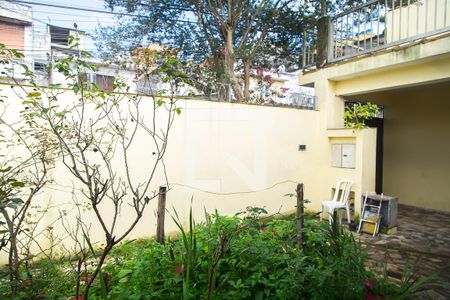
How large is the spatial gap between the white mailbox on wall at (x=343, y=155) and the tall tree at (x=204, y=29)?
8.83 ft

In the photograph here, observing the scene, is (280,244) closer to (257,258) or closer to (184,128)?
(257,258)

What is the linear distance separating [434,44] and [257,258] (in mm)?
4691

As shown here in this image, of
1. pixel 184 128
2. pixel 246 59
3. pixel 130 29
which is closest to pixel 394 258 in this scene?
pixel 184 128

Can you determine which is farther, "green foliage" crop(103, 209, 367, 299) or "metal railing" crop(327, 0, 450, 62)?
"metal railing" crop(327, 0, 450, 62)

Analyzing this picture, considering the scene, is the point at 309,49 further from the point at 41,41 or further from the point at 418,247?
the point at 41,41

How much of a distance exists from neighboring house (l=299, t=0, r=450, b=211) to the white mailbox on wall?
0.8 inches

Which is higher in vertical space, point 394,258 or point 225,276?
point 225,276

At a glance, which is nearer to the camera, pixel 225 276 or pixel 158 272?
pixel 225 276

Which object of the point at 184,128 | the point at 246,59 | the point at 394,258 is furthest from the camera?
the point at 246,59

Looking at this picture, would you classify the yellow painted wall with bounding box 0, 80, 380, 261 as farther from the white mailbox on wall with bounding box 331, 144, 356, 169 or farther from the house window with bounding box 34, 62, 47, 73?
the house window with bounding box 34, 62, 47, 73

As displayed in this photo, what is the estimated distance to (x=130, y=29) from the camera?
8.27 meters

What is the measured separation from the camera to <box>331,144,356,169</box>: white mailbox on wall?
6.26 metres

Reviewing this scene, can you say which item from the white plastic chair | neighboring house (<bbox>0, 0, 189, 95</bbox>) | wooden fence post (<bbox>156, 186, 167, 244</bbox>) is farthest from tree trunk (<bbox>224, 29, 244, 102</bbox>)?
wooden fence post (<bbox>156, 186, 167, 244</bbox>)

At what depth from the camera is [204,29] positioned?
817cm
